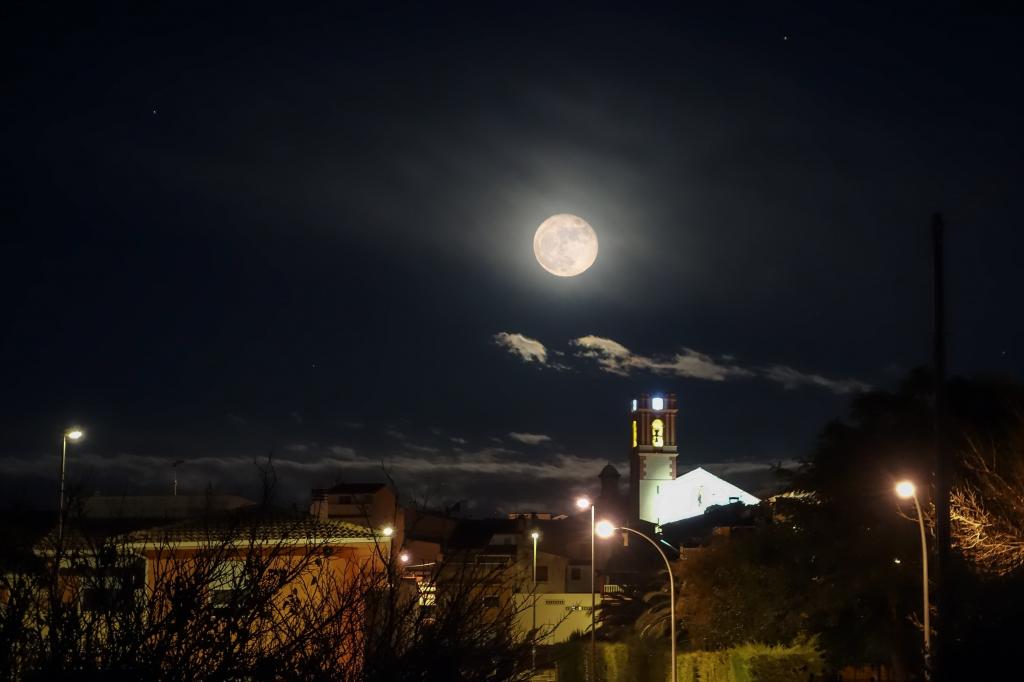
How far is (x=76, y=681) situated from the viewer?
770 centimetres

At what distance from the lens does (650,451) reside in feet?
521

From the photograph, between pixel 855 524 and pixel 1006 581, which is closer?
pixel 1006 581

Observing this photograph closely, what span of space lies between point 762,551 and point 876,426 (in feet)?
19.0

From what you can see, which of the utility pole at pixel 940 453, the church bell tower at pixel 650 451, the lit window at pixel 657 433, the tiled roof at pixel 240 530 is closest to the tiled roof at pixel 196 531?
the tiled roof at pixel 240 530

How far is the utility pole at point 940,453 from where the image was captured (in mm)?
16016

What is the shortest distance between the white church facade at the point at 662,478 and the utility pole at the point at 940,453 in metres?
119

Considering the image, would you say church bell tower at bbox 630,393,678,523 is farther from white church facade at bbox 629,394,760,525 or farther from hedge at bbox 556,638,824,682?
hedge at bbox 556,638,824,682

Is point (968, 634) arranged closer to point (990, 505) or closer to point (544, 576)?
point (990, 505)

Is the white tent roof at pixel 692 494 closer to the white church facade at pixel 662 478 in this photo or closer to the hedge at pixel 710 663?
the white church facade at pixel 662 478

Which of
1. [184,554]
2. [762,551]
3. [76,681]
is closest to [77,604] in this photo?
[76,681]

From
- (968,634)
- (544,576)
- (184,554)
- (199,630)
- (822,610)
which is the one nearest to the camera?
(199,630)

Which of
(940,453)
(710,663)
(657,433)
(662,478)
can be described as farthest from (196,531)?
(657,433)

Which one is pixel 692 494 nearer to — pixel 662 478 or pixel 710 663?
pixel 662 478

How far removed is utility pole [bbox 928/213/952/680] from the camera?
16016 mm
